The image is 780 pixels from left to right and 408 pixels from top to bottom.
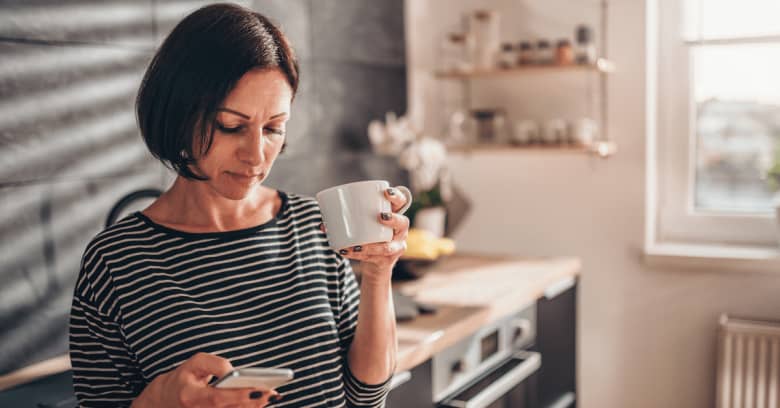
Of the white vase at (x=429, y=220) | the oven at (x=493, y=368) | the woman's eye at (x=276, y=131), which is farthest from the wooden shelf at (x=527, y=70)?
the woman's eye at (x=276, y=131)

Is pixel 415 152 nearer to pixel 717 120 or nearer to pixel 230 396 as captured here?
pixel 717 120

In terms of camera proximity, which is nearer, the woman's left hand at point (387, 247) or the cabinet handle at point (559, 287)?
the woman's left hand at point (387, 247)

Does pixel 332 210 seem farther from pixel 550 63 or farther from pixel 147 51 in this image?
pixel 550 63

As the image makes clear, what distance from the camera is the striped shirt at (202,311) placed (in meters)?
0.97

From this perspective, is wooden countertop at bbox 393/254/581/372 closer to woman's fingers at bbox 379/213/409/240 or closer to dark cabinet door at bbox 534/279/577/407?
→ dark cabinet door at bbox 534/279/577/407

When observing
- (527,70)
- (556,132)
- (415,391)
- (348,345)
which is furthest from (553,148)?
(348,345)

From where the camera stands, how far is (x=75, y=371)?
97 cm

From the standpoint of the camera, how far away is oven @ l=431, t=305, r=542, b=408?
163cm

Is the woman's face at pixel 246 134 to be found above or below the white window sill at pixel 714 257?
above

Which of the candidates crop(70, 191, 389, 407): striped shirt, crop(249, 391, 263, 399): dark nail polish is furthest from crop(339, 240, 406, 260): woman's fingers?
crop(249, 391, 263, 399): dark nail polish

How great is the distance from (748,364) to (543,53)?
3.68 feet

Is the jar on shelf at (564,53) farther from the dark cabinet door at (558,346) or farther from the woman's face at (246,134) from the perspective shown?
the woman's face at (246,134)

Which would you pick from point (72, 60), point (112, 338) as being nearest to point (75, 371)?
point (112, 338)

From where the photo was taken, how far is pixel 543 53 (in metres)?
2.39
